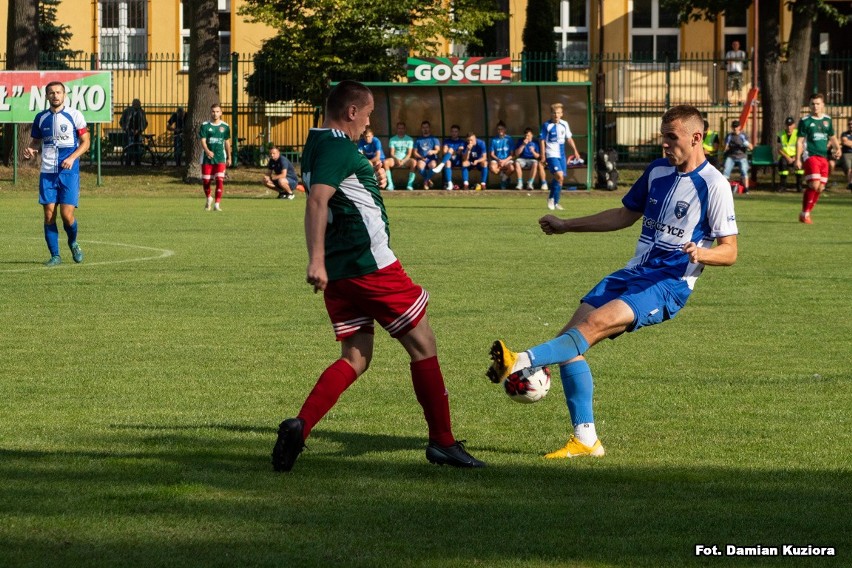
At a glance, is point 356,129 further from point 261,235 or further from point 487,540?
point 261,235

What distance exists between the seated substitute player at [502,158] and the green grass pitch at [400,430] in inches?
766

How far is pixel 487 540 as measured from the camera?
5.10 metres

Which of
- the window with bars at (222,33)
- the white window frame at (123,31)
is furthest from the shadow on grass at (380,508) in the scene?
the white window frame at (123,31)

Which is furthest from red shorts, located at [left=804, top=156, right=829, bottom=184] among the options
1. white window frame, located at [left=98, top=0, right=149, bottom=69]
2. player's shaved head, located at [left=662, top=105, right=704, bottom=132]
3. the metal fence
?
white window frame, located at [left=98, top=0, right=149, bottom=69]

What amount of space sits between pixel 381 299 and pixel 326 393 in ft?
1.66

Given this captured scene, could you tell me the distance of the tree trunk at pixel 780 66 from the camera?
37062mm

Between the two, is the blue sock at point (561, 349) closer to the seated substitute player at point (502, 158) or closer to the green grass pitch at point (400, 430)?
the green grass pitch at point (400, 430)

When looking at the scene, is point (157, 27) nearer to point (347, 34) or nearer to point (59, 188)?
point (347, 34)

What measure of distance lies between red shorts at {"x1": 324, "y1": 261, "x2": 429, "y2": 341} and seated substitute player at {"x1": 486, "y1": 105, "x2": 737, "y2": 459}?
67 centimetres

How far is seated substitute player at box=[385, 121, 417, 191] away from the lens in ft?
115

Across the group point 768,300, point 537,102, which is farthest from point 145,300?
point 537,102

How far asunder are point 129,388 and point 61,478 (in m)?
2.52

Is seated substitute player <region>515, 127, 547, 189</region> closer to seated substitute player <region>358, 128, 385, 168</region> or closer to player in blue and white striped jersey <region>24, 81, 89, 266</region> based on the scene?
seated substitute player <region>358, 128, 385, 168</region>

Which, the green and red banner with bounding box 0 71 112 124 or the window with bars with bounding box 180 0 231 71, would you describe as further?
the window with bars with bounding box 180 0 231 71
